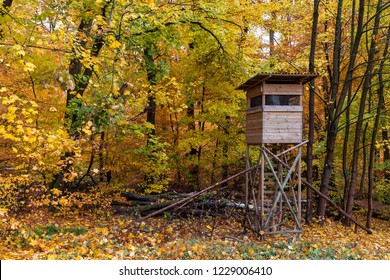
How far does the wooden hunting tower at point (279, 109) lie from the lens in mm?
8688

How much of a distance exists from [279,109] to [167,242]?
444 centimetres

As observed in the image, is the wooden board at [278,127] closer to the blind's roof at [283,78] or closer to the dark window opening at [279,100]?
the dark window opening at [279,100]

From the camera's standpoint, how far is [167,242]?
24.9 feet

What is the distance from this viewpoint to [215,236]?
8578 mm

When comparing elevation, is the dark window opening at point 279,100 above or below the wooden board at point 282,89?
below

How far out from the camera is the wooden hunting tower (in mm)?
8688

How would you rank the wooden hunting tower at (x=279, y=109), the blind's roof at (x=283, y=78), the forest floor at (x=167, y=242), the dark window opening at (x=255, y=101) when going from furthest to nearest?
the dark window opening at (x=255, y=101) < the wooden hunting tower at (x=279, y=109) < the blind's roof at (x=283, y=78) < the forest floor at (x=167, y=242)

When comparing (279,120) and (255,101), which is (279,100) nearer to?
(279,120)

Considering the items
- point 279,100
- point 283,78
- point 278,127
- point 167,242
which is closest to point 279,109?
point 279,100

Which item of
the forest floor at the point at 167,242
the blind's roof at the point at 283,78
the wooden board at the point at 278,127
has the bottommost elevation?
the forest floor at the point at 167,242

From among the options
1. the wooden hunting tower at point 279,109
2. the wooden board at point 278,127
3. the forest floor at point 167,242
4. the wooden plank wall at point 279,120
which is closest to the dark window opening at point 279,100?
the wooden hunting tower at point 279,109

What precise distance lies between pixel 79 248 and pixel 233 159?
8007 millimetres

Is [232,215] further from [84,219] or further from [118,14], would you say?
[118,14]

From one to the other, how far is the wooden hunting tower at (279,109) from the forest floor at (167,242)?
2711mm
